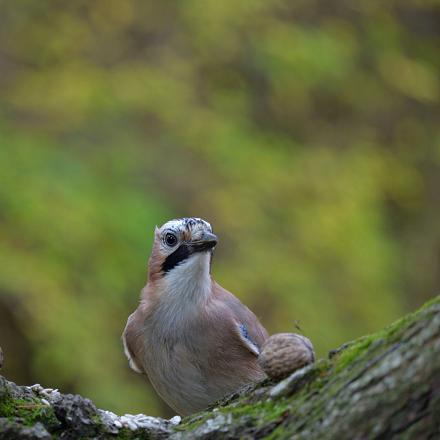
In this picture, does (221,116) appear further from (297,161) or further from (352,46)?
(352,46)

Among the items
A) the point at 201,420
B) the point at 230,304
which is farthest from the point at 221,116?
the point at 201,420

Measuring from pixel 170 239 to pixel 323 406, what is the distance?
2291mm

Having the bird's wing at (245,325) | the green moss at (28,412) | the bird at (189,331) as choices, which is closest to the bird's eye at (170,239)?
the bird at (189,331)

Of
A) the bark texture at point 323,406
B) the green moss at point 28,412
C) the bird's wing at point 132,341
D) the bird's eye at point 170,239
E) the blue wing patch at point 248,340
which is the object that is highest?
the bird's eye at point 170,239

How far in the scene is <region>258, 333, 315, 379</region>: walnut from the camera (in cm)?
239

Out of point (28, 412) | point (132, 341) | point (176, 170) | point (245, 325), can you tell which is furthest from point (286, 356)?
point (176, 170)

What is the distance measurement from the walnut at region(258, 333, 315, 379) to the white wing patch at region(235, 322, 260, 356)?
155cm

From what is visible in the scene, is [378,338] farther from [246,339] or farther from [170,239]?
[170,239]

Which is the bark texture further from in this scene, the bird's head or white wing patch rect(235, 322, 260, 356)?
the bird's head

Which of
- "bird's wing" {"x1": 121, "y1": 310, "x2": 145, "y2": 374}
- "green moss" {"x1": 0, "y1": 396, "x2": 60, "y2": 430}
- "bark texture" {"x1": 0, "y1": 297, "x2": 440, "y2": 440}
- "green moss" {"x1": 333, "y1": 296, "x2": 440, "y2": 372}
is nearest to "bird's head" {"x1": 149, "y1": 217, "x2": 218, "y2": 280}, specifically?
"bird's wing" {"x1": 121, "y1": 310, "x2": 145, "y2": 374}

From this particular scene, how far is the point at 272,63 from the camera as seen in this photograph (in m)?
7.95

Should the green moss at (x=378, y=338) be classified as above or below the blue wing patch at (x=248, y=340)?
below

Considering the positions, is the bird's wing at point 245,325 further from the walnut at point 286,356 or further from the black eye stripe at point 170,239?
the walnut at point 286,356

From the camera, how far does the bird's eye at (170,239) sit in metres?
4.32
